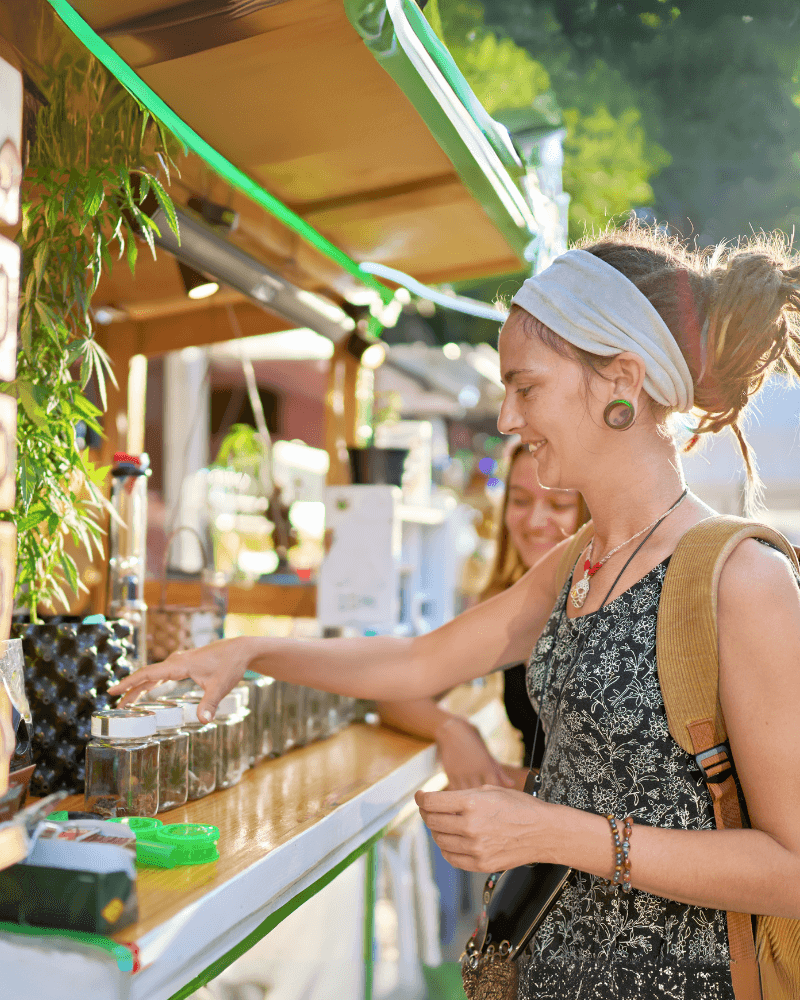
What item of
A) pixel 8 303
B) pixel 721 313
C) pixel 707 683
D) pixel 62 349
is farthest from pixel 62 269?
pixel 707 683

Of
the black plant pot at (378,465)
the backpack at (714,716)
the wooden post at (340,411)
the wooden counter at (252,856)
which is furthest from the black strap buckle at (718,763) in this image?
the wooden post at (340,411)

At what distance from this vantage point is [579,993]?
3.20 feet

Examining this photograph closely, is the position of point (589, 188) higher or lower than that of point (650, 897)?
higher

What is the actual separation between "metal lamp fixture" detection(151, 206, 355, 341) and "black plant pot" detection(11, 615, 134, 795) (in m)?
0.74

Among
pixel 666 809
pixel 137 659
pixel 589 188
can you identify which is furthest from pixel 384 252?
pixel 666 809

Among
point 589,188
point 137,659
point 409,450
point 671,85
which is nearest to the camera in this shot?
point 137,659

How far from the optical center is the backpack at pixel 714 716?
0.92 meters

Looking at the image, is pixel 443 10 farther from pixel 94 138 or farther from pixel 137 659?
pixel 137 659

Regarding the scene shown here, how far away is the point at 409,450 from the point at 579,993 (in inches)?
71.3

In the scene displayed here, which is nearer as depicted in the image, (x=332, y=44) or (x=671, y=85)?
(x=332, y=44)

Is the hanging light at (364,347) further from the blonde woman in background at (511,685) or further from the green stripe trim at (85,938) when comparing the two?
the green stripe trim at (85,938)

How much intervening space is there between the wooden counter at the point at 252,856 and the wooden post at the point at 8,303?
1.17 ft

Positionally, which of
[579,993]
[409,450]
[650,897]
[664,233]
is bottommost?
[579,993]

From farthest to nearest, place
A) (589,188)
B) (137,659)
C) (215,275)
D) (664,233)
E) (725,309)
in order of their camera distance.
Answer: (589,188)
(215,275)
(137,659)
(664,233)
(725,309)
